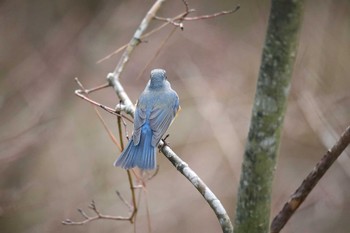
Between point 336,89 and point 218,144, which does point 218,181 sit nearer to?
point 218,144

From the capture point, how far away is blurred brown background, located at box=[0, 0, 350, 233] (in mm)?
6414

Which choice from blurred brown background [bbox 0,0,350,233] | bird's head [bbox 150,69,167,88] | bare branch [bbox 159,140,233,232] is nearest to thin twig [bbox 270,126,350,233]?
bare branch [bbox 159,140,233,232]

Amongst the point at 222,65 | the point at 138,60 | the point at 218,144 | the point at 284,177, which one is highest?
the point at 138,60

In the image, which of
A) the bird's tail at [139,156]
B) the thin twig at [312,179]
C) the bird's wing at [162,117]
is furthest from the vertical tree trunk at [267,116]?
the bird's wing at [162,117]

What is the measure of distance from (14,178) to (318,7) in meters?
3.89

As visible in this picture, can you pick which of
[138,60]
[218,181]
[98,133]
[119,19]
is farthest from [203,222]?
[119,19]

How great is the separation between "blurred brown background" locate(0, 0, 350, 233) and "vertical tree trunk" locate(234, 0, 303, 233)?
376 centimetres

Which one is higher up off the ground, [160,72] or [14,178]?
[160,72]

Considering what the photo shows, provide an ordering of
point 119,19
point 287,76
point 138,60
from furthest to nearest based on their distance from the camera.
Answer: point 119,19 → point 138,60 → point 287,76

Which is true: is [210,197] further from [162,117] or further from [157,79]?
[157,79]

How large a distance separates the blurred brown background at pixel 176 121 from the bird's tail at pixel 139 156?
8.22 ft

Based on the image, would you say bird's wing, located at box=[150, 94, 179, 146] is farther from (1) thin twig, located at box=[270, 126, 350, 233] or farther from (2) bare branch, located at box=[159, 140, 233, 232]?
(1) thin twig, located at box=[270, 126, 350, 233]

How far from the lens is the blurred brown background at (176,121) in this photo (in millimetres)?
6414

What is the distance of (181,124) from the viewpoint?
735cm
